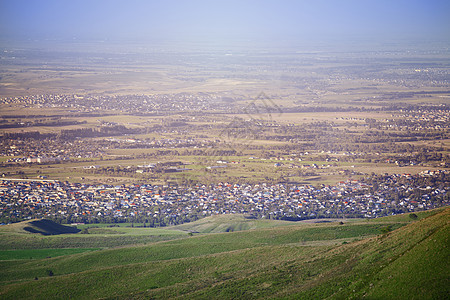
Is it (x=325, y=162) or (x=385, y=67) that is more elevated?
(x=385, y=67)

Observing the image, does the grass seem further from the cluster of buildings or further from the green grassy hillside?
the cluster of buildings

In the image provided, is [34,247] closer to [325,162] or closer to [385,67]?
[325,162]

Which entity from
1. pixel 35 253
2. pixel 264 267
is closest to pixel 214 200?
pixel 35 253

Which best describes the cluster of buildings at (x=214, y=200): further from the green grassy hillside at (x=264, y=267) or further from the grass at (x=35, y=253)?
the green grassy hillside at (x=264, y=267)

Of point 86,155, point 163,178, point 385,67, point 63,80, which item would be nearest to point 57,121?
point 86,155

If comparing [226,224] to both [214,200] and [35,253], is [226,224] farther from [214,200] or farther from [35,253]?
[35,253]

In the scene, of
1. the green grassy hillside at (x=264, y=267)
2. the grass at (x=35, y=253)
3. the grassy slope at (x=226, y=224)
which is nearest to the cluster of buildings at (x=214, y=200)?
the grassy slope at (x=226, y=224)
